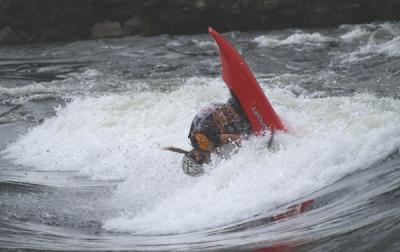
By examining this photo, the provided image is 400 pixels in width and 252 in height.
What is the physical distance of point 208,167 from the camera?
20.9 feet

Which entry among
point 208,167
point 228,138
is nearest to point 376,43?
point 228,138

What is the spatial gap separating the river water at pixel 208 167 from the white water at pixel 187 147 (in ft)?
0.07

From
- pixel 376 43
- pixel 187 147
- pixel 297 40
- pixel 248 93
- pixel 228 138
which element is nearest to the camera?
pixel 228 138

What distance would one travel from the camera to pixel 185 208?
19.3ft

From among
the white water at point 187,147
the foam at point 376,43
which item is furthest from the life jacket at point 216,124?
the foam at point 376,43

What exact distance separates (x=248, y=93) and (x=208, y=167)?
2.86ft

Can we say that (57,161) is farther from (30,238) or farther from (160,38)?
(160,38)

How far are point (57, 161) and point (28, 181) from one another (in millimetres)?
1154

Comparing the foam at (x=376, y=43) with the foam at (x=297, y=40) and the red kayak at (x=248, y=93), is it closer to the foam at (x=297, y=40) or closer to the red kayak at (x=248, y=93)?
the foam at (x=297, y=40)

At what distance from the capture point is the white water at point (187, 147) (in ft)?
18.3

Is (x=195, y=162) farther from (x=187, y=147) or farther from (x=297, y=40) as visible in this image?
(x=297, y=40)

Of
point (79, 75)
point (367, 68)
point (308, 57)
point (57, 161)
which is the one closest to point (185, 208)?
point (57, 161)

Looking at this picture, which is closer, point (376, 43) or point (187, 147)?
point (187, 147)

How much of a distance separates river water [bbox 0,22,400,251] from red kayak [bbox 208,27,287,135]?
19 cm
